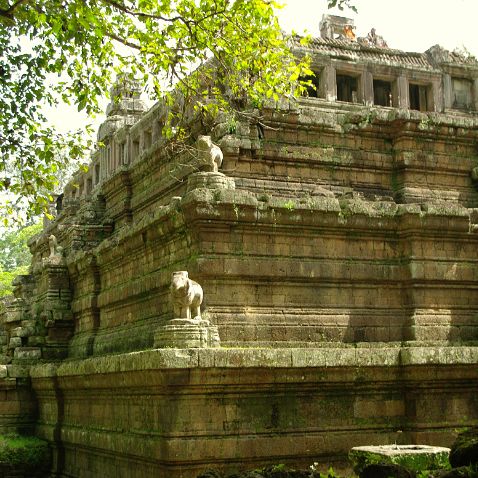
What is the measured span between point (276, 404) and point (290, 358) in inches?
32.1

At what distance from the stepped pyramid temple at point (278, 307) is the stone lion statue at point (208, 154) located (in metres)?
0.05

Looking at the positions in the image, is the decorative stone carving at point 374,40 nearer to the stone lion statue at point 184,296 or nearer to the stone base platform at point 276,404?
the stone base platform at point 276,404

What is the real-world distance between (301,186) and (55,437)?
7481 mm

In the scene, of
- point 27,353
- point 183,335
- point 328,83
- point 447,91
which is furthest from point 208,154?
point 447,91

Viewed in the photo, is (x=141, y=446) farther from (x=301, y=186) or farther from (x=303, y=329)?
(x=301, y=186)

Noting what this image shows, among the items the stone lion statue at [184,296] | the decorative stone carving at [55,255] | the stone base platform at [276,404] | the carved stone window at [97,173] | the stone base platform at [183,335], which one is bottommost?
the stone base platform at [276,404]

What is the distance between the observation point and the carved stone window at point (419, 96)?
2248 centimetres

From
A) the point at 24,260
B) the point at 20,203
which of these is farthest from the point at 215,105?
the point at 24,260

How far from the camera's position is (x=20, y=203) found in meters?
17.3

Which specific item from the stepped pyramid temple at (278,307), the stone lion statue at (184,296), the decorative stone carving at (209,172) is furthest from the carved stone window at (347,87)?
the stone lion statue at (184,296)

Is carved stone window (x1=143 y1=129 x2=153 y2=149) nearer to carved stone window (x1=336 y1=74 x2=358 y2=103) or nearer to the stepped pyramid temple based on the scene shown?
the stepped pyramid temple

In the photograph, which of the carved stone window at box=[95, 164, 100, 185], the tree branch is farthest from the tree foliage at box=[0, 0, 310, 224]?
the carved stone window at box=[95, 164, 100, 185]

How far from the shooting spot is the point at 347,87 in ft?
69.5

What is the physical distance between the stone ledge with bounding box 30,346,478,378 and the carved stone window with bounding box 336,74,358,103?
9334mm
